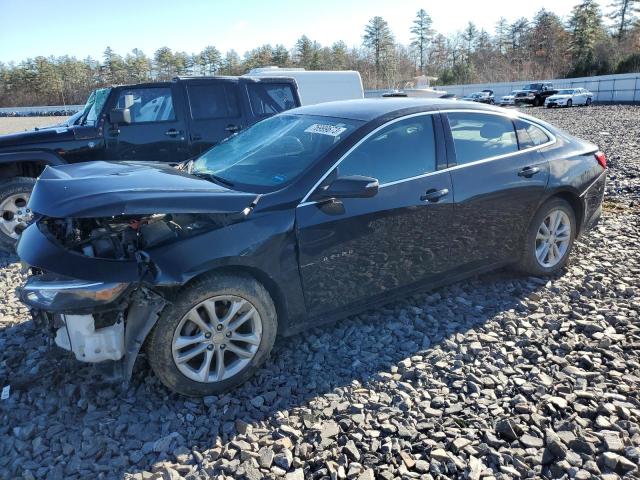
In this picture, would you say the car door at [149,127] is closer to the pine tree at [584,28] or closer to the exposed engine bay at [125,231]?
the exposed engine bay at [125,231]

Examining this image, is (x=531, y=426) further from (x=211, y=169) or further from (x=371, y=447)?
(x=211, y=169)

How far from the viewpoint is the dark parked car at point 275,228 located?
291 cm

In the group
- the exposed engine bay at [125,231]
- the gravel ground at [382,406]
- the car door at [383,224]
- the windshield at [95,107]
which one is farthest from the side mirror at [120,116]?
the car door at [383,224]

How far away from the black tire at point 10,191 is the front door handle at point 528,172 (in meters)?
A: 5.46

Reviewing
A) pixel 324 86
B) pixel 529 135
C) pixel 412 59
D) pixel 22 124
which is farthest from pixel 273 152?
pixel 412 59

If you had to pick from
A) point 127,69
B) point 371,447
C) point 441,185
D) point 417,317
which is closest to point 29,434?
point 371,447

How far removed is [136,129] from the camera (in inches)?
269

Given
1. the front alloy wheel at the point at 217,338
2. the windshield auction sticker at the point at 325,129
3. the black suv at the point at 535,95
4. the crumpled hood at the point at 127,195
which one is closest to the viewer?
the crumpled hood at the point at 127,195

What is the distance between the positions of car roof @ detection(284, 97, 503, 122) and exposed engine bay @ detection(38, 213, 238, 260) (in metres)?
1.41

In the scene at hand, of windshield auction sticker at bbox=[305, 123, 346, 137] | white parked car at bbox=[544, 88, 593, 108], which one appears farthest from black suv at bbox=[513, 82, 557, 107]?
windshield auction sticker at bbox=[305, 123, 346, 137]

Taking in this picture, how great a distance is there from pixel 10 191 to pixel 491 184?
5.47 meters

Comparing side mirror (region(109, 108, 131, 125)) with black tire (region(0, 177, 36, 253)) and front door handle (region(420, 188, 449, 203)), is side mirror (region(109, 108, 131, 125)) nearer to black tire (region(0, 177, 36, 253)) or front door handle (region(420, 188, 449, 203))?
black tire (region(0, 177, 36, 253))

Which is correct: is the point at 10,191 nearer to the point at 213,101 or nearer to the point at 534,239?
the point at 213,101

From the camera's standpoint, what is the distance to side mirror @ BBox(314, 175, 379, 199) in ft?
10.8
